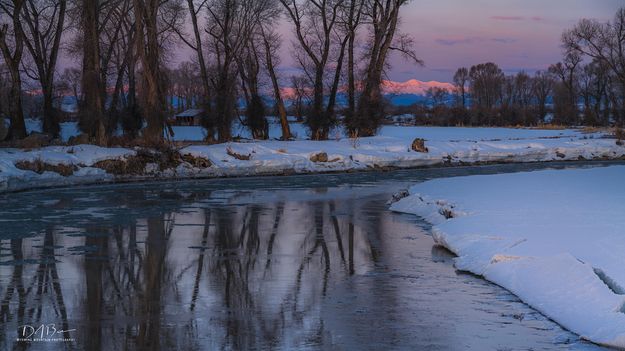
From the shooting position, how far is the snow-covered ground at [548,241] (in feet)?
27.4

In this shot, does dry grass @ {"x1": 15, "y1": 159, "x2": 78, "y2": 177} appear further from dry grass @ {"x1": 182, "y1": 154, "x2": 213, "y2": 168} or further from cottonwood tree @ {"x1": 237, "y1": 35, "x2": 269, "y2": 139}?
cottonwood tree @ {"x1": 237, "y1": 35, "x2": 269, "y2": 139}

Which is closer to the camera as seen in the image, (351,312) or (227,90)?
(351,312)

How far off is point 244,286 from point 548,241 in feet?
14.5

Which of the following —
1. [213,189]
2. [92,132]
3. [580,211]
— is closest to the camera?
[580,211]

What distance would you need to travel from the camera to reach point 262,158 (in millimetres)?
32438

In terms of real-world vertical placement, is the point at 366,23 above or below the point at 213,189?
above

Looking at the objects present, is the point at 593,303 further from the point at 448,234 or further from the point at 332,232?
the point at 332,232

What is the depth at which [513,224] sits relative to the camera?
13289 millimetres

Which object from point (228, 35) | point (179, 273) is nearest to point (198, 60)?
point (228, 35)

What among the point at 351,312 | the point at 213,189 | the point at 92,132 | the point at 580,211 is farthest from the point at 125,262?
the point at 92,132

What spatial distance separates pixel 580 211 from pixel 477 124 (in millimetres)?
69321

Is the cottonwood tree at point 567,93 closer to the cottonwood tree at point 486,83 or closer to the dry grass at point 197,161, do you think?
the cottonwood tree at point 486,83

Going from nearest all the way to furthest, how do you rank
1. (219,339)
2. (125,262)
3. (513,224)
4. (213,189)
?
(219,339) < (125,262) < (513,224) < (213,189)
